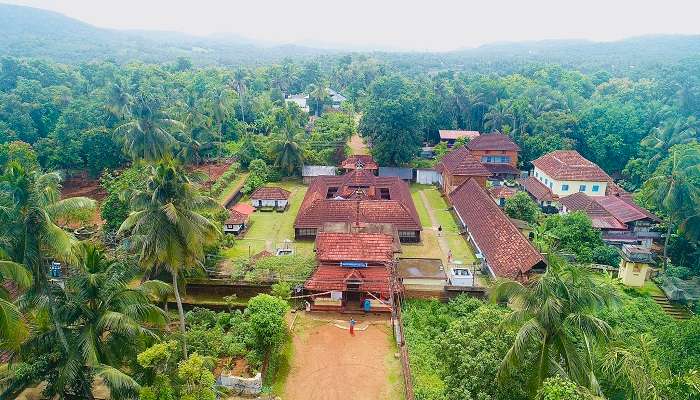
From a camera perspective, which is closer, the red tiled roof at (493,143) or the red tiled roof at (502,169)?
the red tiled roof at (502,169)

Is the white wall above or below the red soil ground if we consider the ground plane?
above

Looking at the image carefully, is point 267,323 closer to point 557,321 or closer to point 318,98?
point 557,321

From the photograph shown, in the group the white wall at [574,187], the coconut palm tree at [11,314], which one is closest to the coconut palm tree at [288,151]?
the white wall at [574,187]

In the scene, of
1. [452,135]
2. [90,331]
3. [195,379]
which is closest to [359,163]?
[452,135]

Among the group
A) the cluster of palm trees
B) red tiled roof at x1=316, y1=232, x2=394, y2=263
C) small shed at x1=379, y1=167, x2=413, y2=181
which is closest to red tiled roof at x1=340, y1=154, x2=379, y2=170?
small shed at x1=379, y1=167, x2=413, y2=181

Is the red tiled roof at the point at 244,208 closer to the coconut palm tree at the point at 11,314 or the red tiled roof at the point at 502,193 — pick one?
the red tiled roof at the point at 502,193

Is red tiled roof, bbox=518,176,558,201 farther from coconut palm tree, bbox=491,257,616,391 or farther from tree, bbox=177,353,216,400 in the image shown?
tree, bbox=177,353,216,400

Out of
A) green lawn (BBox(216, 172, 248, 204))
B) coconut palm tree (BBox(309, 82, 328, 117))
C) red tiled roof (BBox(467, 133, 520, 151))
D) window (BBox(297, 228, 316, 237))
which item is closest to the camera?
window (BBox(297, 228, 316, 237))

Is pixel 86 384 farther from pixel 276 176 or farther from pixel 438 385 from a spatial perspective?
pixel 276 176

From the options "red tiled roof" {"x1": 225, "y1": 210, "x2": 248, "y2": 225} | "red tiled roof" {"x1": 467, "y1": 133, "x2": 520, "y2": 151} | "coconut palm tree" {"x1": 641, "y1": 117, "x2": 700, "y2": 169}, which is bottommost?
"red tiled roof" {"x1": 225, "y1": 210, "x2": 248, "y2": 225}
